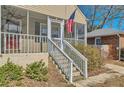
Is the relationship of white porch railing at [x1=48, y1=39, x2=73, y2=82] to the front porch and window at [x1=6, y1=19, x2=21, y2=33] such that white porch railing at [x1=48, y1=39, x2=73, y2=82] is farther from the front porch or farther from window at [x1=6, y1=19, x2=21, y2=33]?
window at [x1=6, y1=19, x2=21, y2=33]

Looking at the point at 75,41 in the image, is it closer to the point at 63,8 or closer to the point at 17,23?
the point at 63,8

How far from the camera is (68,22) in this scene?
1792cm

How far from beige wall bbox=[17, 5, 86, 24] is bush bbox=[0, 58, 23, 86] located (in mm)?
4816

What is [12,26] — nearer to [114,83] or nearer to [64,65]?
[64,65]

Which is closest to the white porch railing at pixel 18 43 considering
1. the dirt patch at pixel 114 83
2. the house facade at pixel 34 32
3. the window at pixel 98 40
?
the house facade at pixel 34 32

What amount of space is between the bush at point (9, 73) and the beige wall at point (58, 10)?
15.8 feet

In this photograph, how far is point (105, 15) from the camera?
1672 inches

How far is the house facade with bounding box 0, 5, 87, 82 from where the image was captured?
42.2 ft

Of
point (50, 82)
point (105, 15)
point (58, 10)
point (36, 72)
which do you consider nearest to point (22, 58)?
point (36, 72)

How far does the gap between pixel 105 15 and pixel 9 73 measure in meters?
34.3

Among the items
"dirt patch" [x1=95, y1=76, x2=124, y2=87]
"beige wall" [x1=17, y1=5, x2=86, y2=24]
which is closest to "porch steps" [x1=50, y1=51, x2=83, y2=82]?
"dirt patch" [x1=95, y1=76, x2=124, y2=87]

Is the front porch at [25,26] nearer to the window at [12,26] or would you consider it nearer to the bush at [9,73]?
the window at [12,26]

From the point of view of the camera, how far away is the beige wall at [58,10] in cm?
1576
